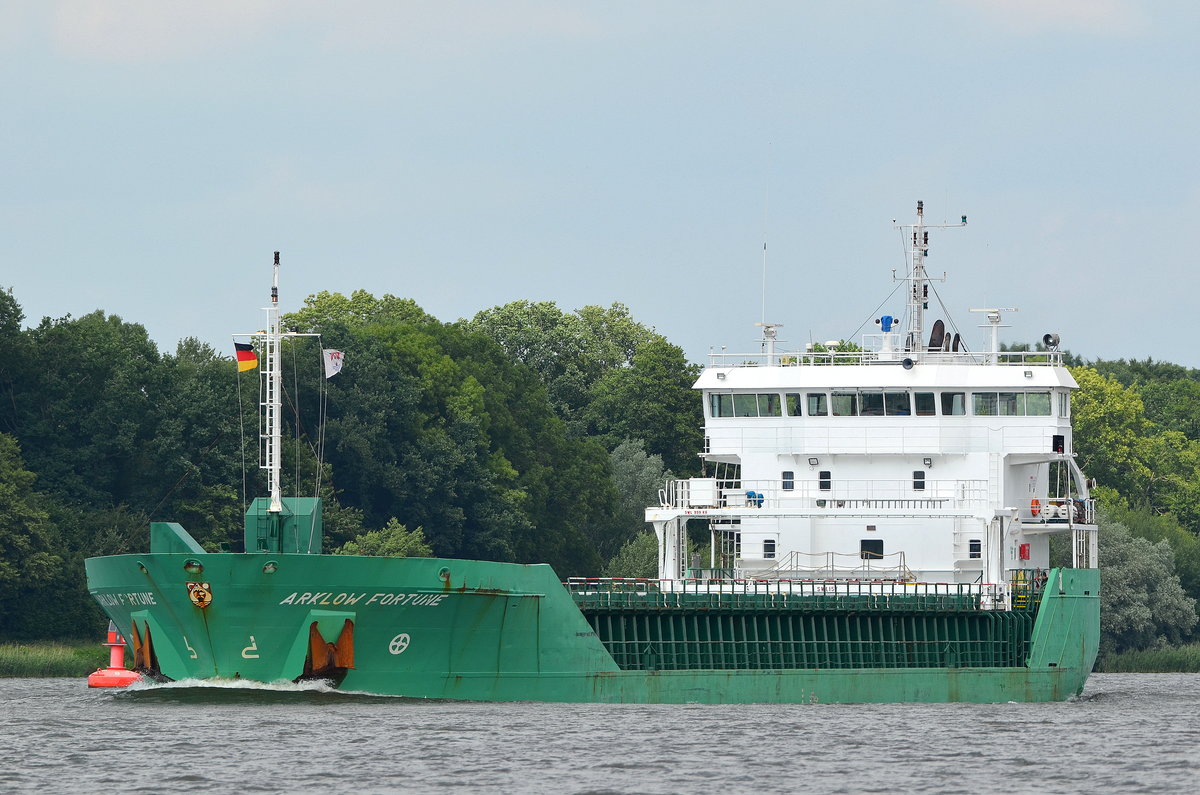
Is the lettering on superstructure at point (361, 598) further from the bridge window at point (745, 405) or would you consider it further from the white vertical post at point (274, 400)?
the bridge window at point (745, 405)

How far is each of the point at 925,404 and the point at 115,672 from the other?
1917cm

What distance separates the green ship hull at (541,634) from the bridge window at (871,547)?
6.94 feet

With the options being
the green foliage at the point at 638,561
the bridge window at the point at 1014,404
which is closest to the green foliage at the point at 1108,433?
the green foliage at the point at 638,561

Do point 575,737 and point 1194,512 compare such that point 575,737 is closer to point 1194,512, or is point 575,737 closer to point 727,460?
point 727,460

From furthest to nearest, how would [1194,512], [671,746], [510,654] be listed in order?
1. [1194,512]
2. [510,654]
3. [671,746]

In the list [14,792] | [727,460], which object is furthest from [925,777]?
[727,460]

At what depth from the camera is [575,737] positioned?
36125mm

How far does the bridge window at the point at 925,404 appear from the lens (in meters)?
48.1

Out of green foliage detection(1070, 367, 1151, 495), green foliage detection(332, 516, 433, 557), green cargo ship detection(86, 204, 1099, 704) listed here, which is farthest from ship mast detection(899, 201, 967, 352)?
green foliage detection(1070, 367, 1151, 495)

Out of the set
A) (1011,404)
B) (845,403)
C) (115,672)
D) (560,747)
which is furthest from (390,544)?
(560,747)

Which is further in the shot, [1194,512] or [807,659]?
[1194,512]

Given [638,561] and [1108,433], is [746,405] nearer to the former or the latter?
[638,561]

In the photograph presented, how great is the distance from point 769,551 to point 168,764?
17637 mm

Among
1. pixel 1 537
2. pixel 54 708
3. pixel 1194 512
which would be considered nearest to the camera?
pixel 54 708
